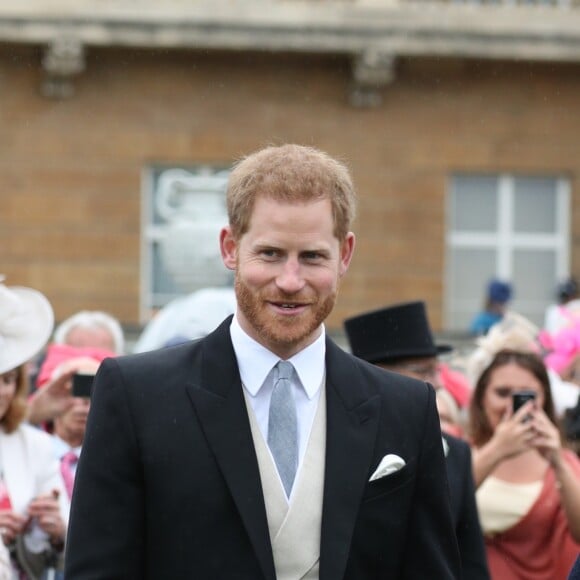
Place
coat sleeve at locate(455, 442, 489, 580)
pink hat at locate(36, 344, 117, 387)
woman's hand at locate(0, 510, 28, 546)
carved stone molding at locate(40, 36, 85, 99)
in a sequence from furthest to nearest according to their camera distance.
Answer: carved stone molding at locate(40, 36, 85, 99) → pink hat at locate(36, 344, 117, 387) → woman's hand at locate(0, 510, 28, 546) → coat sleeve at locate(455, 442, 489, 580)

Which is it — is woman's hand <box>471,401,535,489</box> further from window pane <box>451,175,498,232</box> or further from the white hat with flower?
window pane <box>451,175,498,232</box>

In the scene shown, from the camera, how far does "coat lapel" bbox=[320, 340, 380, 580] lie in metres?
3.44

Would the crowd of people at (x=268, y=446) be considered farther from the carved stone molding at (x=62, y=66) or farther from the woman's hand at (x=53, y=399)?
the carved stone molding at (x=62, y=66)

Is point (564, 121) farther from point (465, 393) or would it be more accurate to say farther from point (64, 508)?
point (64, 508)

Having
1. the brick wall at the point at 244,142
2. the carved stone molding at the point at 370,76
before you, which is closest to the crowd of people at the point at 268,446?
the brick wall at the point at 244,142

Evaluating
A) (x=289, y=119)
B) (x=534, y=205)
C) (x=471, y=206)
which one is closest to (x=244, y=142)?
(x=289, y=119)

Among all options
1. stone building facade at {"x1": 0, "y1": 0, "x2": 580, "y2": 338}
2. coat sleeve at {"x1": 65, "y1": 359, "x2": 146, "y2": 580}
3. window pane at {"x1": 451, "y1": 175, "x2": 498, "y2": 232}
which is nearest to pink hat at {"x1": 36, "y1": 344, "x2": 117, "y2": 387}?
coat sleeve at {"x1": 65, "y1": 359, "x2": 146, "y2": 580}

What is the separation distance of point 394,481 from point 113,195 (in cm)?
1798

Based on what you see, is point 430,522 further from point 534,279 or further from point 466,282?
point 534,279

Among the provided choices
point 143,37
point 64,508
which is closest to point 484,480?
point 64,508

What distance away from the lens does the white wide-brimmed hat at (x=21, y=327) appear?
5.40 meters

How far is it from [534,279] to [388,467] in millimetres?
18809

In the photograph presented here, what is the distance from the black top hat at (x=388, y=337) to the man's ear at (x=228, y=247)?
7.01ft

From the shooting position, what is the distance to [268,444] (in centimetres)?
354
